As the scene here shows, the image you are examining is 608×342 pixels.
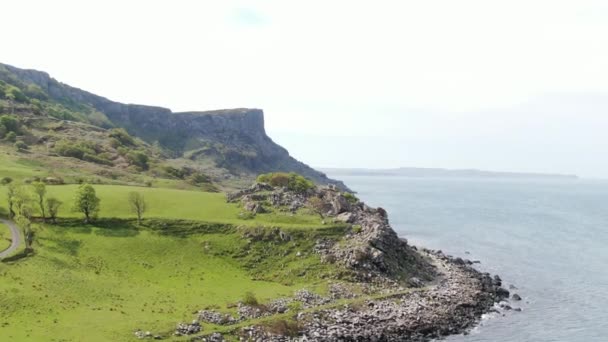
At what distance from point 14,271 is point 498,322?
2479 inches

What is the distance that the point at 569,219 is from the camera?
197875 millimetres

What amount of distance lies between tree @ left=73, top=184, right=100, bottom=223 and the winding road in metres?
9.30

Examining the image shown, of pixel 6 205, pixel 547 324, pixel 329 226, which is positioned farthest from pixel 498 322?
pixel 6 205

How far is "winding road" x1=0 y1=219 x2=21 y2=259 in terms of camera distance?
67062 mm

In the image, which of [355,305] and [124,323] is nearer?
[124,323]

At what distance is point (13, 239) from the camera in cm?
7256

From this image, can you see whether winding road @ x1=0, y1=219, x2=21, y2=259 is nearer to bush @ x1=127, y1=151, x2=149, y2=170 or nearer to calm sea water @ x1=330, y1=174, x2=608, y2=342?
calm sea water @ x1=330, y1=174, x2=608, y2=342

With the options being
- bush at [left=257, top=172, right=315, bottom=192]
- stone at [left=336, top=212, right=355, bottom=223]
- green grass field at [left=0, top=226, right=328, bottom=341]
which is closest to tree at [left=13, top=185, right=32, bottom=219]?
green grass field at [left=0, top=226, right=328, bottom=341]

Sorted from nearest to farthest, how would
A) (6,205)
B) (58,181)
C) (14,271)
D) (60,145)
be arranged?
(14,271)
(6,205)
(58,181)
(60,145)

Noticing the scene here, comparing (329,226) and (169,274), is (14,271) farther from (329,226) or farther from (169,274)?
(329,226)

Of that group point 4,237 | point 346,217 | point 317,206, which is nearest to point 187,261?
point 4,237

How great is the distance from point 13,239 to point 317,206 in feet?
165

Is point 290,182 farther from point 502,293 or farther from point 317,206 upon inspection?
point 502,293

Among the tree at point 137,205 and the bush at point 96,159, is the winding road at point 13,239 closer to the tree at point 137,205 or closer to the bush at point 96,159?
the tree at point 137,205
